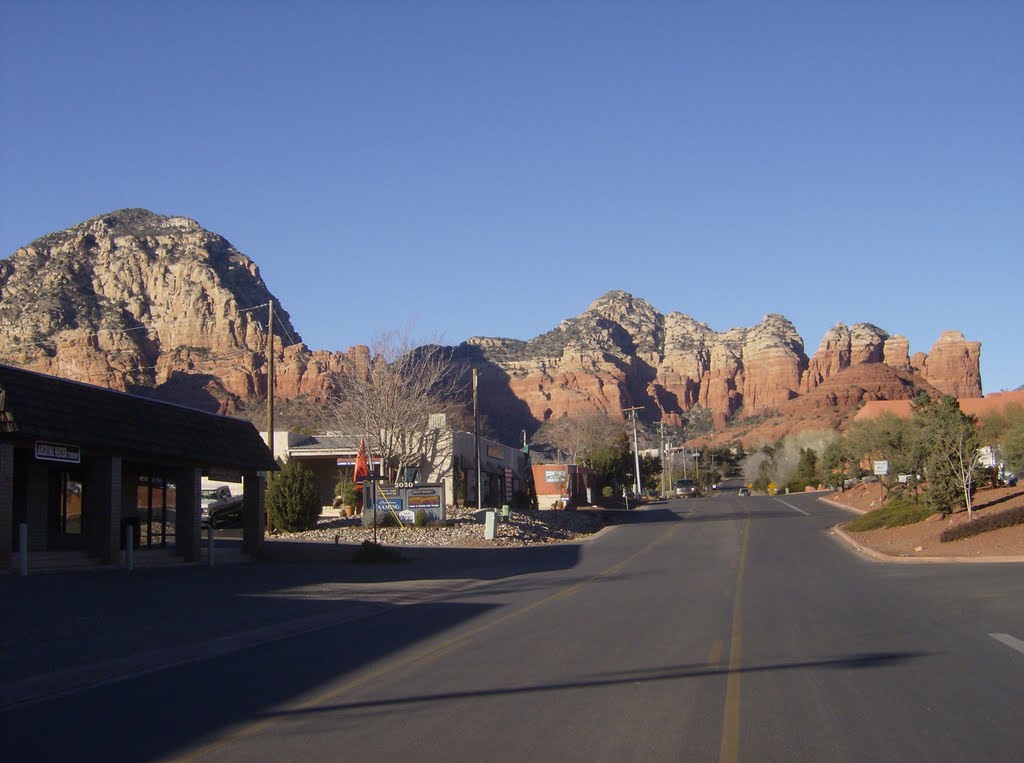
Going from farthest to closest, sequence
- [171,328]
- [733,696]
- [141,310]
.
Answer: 1. [171,328]
2. [141,310]
3. [733,696]

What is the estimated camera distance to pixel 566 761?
23.0 ft

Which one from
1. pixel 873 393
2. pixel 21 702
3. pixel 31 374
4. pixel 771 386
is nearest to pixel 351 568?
pixel 31 374

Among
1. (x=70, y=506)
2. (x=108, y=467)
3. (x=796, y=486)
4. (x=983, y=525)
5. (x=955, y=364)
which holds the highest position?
(x=955, y=364)

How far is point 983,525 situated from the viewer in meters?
29.4

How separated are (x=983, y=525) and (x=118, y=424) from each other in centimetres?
2465

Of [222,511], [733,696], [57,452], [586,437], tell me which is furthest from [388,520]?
[586,437]

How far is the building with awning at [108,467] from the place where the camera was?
21.2 m

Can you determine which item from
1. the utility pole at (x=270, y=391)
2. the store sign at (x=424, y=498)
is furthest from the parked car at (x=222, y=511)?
the store sign at (x=424, y=498)

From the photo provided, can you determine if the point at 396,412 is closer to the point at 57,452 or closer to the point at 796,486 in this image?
the point at 57,452

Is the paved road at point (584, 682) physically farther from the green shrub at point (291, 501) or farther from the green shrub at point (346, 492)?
the green shrub at point (346, 492)

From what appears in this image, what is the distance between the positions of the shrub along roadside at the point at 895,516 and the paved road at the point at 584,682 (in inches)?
637

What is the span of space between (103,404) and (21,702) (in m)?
15.3

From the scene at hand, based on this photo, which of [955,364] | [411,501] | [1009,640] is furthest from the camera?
[955,364]

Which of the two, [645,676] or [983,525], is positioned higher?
[983,525]
